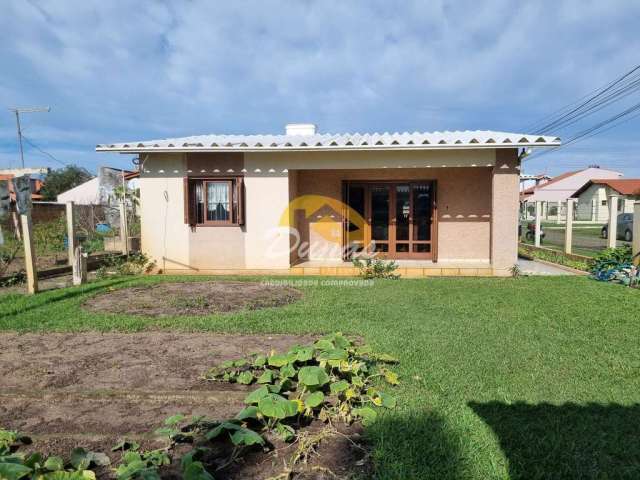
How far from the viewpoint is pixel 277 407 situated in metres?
2.71

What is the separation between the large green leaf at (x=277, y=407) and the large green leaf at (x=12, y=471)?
1243 millimetres

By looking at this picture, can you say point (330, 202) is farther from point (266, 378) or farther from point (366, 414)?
point (366, 414)

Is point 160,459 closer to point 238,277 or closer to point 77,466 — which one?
point 77,466

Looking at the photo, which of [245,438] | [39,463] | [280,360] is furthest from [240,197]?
→ [39,463]

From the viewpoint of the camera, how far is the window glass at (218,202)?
9773mm

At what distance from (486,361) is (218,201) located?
7.39 m

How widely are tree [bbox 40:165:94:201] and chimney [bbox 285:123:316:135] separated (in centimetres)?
3937

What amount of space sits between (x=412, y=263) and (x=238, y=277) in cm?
420

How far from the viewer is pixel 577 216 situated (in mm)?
47094

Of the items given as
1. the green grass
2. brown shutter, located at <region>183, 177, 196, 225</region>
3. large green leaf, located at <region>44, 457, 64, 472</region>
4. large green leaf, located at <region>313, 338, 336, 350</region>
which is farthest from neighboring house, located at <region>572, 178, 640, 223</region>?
large green leaf, located at <region>44, 457, 64, 472</region>

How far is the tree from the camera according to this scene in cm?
4384

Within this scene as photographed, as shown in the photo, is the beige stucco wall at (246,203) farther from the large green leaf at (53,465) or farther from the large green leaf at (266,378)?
the large green leaf at (53,465)

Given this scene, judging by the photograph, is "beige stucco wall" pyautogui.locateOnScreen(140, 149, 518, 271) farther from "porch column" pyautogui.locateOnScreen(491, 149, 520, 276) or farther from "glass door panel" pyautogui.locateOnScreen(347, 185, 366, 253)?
"glass door panel" pyautogui.locateOnScreen(347, 185, 366, 253)

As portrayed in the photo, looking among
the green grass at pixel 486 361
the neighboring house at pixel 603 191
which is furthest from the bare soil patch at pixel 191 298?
the neighboring house at pixel 603 191
